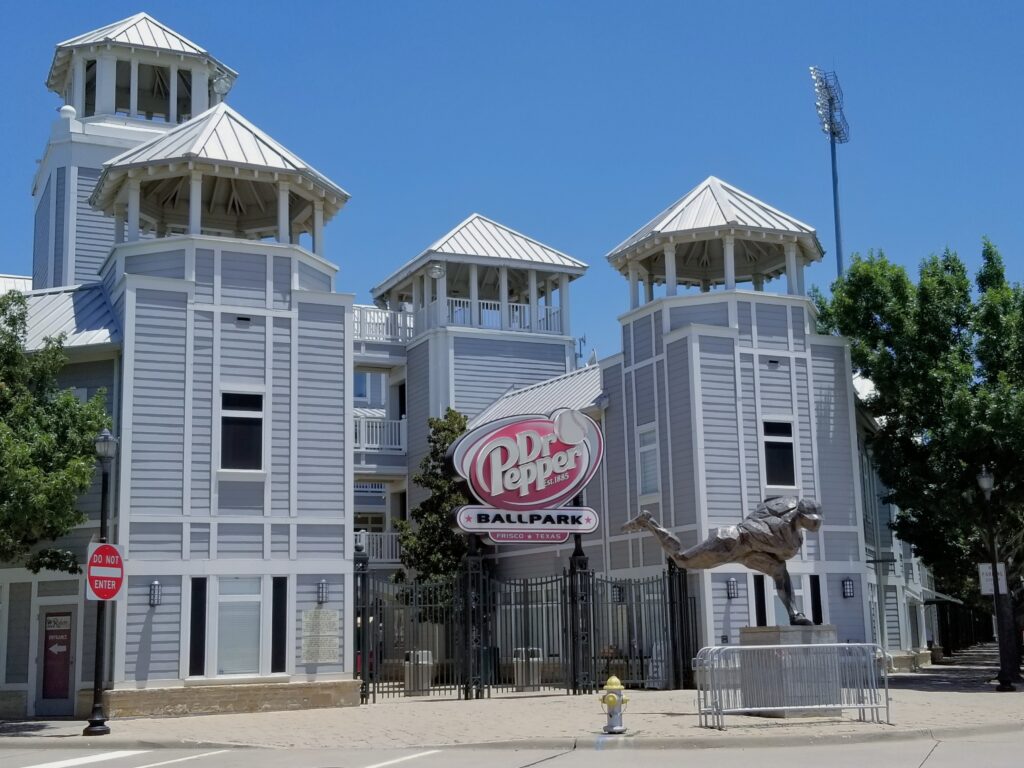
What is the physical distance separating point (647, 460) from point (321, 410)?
870 cm

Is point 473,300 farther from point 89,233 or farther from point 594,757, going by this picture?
point 594,757

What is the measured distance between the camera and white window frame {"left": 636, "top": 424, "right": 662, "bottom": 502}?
29312 millimetres

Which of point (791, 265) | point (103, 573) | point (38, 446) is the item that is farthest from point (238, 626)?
point (791, 265)

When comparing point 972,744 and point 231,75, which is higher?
point 231,75

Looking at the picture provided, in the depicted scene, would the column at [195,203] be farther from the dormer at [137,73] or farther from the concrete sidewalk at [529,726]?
the dormer at [137,73]

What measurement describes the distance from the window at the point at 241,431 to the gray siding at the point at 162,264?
9.31 feet

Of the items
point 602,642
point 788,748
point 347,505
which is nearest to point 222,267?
point 347,505

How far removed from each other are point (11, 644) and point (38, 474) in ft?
21.1

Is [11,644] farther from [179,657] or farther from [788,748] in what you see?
[788,748]

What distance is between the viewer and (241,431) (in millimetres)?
25078

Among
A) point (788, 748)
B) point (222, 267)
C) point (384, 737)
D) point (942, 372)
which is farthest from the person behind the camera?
point (942, 372)

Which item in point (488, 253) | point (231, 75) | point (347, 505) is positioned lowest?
point (347, 505)

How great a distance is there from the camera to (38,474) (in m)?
20.5

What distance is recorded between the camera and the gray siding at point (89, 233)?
3684cm
